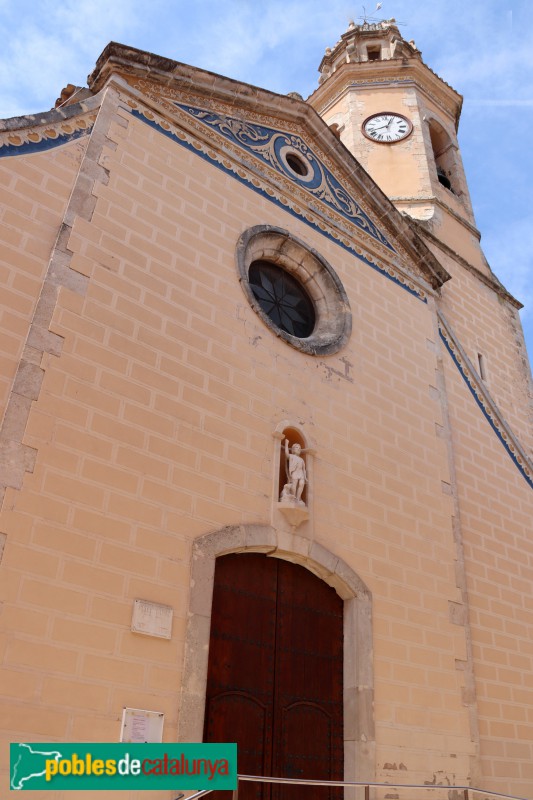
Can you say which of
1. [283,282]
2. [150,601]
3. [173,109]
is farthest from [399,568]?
[173,109]

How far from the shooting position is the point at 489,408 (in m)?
9.70

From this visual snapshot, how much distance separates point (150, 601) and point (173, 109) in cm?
519

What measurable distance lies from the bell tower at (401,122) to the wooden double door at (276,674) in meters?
7.21

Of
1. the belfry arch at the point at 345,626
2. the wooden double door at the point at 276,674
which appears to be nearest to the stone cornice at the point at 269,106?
the belfry arch at the point at 345,626

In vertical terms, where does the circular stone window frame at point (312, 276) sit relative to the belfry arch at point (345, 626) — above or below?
above

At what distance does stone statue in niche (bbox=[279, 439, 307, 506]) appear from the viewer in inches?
252

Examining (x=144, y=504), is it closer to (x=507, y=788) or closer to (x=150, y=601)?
(x=150, y=601)

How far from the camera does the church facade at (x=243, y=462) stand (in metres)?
4.97

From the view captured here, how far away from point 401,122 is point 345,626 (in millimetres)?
10085

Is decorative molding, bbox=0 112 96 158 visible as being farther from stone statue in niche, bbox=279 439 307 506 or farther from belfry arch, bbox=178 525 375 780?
belfry arch, bbox=178 525 375 780

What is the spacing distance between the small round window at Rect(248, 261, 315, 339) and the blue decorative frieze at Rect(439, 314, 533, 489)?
7.68 feet

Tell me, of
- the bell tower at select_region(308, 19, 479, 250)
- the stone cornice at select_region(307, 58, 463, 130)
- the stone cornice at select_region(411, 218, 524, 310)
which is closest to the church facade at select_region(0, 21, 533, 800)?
the stone cornice at select_region(411, 218, 524, 310)

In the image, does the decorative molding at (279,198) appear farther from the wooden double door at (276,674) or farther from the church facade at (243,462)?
the wooden double door at (276,674)

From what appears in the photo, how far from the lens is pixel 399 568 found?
706cm
